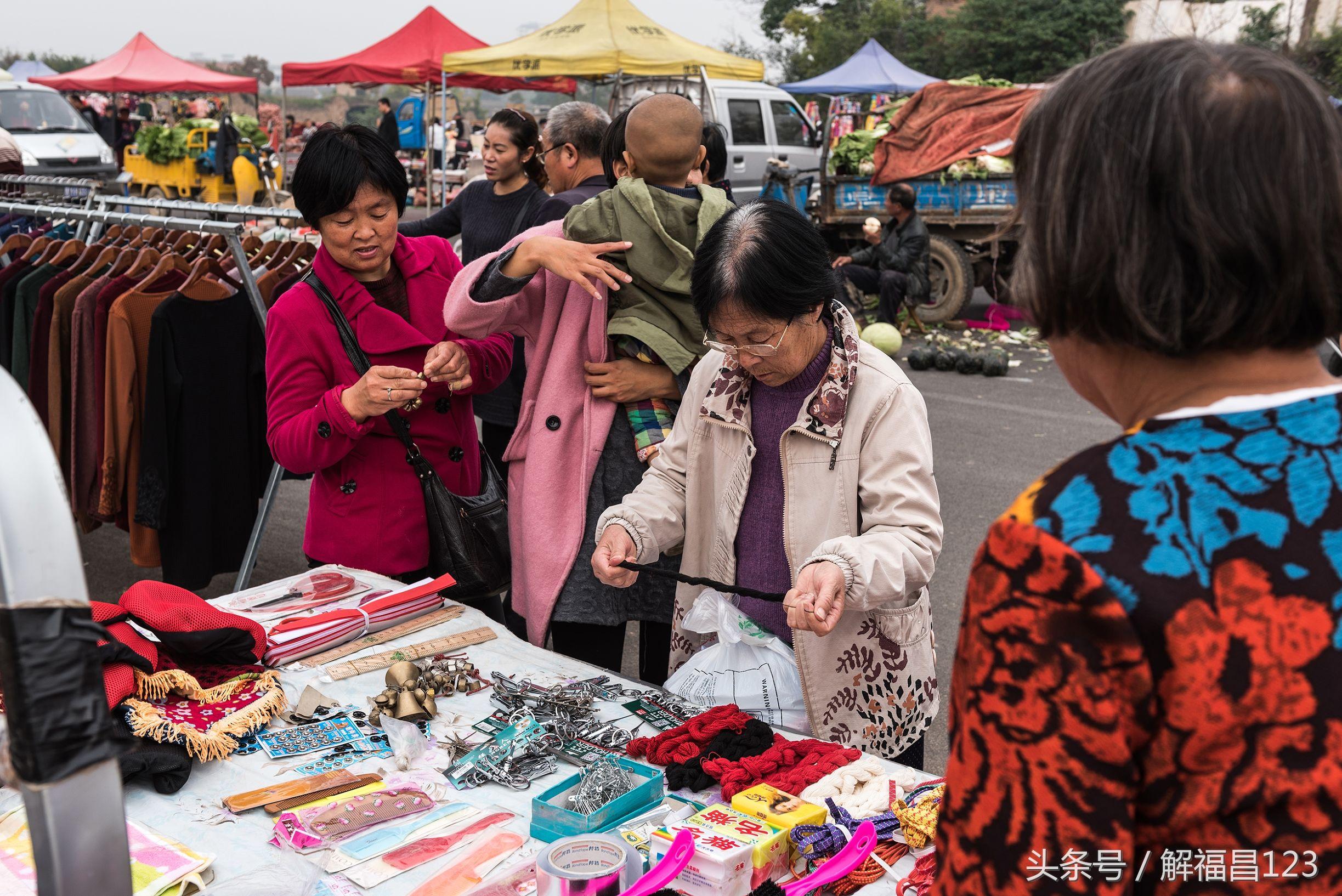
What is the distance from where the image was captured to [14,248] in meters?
4.22

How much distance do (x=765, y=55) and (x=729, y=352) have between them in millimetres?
41509

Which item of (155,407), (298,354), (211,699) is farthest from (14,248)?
(211,699)

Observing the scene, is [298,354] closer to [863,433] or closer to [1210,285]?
[863,433]

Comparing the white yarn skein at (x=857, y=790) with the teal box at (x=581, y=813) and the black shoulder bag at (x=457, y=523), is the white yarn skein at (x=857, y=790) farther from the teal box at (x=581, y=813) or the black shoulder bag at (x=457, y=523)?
the black shoulder bag at (x=457, y=523)

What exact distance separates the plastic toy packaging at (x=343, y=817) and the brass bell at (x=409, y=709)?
221 mm

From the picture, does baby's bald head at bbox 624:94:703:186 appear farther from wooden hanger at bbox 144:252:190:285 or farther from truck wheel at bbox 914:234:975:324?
truck wheel at bbox 914:234:975:324

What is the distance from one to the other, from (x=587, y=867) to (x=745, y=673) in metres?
0.74

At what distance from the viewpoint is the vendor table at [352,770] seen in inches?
62.4

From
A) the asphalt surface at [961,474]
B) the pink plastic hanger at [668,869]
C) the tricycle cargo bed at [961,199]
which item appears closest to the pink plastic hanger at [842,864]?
the pink plastic hanger at [668,869]

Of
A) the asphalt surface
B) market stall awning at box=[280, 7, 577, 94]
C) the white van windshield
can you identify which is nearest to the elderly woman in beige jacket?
the asphalt surface

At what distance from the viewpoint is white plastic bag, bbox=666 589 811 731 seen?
6.94ft

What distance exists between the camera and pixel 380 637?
7.61 ft

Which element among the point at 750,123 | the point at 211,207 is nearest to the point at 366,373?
the point at 211,207

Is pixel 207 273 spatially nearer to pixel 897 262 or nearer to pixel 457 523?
pixel 457 523
